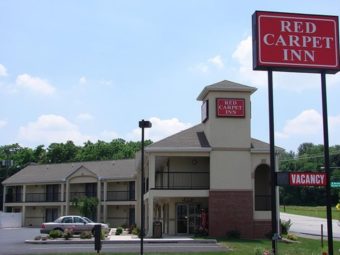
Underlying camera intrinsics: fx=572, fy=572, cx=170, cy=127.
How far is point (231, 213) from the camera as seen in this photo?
34.0 meters

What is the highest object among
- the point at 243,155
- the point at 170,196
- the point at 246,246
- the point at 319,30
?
the point at 319,30

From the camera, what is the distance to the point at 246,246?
2778cm

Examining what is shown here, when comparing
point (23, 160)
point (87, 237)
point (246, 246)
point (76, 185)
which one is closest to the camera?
point (246, 246)

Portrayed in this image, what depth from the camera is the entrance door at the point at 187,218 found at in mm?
36281

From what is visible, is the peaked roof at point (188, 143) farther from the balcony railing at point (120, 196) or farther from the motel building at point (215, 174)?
the balcony railing at point (120, 196)

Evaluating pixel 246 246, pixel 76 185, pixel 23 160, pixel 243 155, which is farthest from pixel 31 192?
pixel 246 246

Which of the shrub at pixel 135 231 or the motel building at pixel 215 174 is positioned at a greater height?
the motel building at pixel 215 174

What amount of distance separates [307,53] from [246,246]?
12.1 meters

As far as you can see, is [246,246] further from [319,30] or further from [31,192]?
[31,192]

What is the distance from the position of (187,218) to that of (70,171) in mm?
27864

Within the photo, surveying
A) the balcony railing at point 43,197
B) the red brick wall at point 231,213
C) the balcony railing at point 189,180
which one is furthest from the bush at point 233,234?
the balcony railing at point 43,197

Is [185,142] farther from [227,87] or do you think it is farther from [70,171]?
[70,171]

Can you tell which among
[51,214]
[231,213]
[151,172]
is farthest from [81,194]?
[231,213]

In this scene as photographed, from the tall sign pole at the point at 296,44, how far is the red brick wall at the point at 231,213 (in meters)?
16.3
